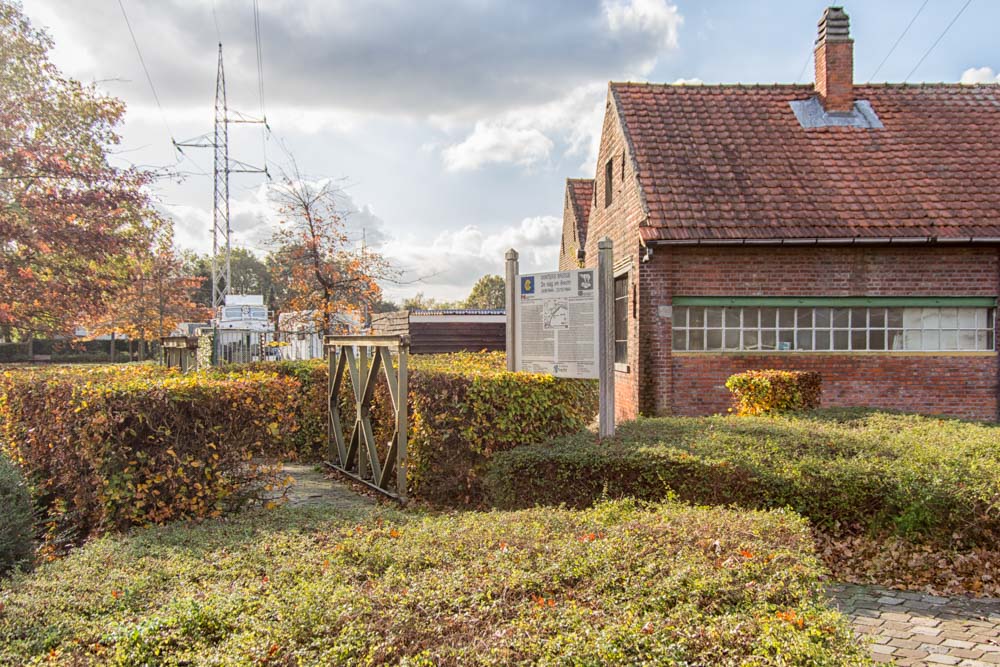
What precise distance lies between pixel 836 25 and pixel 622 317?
24.2 feet

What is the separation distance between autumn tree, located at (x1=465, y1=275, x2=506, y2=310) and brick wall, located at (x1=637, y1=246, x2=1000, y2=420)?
65844 millimetres

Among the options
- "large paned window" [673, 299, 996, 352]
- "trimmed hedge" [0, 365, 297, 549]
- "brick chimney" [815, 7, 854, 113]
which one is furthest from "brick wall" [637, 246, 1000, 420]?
"trimmed hedge" [0, 365, 297, 549]

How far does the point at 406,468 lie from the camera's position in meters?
8.03

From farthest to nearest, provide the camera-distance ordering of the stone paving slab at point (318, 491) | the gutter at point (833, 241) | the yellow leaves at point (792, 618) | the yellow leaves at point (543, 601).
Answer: the gutter at point (833, 241)
the stone paving slab at point (318, 491)
the yellow leaves at point (543, 601)
the yellow leaves at point (792, 618)

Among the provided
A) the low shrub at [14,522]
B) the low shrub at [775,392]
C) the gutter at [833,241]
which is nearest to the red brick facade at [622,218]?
the gutter at [833,241]

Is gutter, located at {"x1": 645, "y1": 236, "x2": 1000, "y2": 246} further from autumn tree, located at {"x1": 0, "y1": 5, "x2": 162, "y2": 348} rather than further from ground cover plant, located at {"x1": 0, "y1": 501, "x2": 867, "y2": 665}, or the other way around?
autumn tree, located at {"x1": 0, "y1": 5, "x2": 162, "y2": 348}

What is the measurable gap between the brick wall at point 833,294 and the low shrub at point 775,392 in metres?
2.25

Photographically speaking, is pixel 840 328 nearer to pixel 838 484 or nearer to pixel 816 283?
pixel 816 283

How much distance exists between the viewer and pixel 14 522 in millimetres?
5414

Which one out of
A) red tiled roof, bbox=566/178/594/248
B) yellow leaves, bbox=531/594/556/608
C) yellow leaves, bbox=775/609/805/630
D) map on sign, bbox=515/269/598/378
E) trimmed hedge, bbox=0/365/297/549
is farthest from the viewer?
red tiled roof, bbox=566/178/594/248

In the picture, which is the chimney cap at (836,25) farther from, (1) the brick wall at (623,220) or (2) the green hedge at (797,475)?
(2) the green hedge at (797,475)

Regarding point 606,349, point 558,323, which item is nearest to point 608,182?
point 558,323

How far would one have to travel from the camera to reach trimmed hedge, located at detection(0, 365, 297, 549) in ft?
19.3

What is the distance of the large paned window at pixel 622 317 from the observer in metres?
15.2
